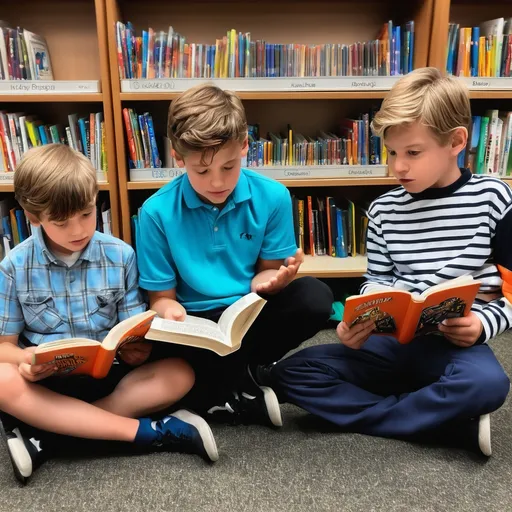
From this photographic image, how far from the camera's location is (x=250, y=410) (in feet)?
3.47

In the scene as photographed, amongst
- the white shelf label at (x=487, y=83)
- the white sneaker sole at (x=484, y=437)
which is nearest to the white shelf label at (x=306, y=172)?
the white shelf label at (x=487, y=83)

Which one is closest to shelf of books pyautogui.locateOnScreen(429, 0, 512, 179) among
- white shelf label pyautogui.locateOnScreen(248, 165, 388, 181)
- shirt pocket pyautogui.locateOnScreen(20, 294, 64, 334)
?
white shelf label pyautogui.locateOnScreen(248, 165, 388, 181)

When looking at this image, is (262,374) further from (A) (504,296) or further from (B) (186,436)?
(A) (504,296)

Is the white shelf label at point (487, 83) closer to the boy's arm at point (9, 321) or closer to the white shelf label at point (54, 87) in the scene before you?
the white shelf label at point (54, 87)

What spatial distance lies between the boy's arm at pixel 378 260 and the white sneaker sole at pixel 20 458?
0.75 m

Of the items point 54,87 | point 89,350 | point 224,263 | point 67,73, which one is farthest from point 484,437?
point 67,73

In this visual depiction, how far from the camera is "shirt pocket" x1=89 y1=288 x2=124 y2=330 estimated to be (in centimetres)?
98

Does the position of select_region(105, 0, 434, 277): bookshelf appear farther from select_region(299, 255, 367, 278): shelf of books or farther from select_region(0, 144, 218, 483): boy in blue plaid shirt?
select_region(0, 144, 218, 483): boy in blue plaid shirt

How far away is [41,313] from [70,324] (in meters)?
0.06

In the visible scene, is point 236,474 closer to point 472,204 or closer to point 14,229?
point 472,204

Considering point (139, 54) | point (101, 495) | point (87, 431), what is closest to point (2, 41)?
point (139, 54)

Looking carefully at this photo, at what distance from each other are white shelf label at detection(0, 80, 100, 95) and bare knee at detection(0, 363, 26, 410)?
3.20 feet

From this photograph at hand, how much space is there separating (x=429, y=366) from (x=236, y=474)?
458 millimetres

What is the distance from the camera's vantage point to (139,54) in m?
1.52
